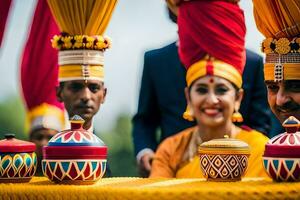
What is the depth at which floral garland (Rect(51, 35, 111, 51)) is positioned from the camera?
4.92 metres

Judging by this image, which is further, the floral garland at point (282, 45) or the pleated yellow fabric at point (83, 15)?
the pleated yellow fabric at point (83, 15)

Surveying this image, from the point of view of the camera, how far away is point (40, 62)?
616cm

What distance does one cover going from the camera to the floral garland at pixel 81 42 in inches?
194

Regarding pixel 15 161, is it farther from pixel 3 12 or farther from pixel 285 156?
pixel 3 12

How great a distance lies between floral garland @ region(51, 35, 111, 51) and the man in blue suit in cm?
93

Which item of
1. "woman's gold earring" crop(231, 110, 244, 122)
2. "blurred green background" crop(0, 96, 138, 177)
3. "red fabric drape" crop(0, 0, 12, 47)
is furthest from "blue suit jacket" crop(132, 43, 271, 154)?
"blurred green background" crop(0, 96, 138, 177)

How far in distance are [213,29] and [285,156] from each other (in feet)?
5.20

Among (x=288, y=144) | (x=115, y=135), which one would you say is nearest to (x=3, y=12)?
(x=288, y=144)

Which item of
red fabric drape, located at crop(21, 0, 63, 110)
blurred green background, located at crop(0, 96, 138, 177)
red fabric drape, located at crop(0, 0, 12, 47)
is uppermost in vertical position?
red fabric drape, located at crop(0, 0, 12, 47)

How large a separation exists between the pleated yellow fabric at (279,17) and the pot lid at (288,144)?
772 mm

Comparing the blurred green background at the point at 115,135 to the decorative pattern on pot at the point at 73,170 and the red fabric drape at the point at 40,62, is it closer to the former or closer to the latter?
the red fabric drape at the point at 40,62

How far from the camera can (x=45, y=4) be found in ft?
19.8

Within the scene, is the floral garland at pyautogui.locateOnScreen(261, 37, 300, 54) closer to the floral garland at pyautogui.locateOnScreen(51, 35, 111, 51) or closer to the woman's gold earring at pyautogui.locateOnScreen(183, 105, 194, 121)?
the floral garland at pyautogui.locateOnScreen(51, 35, 111, 51)

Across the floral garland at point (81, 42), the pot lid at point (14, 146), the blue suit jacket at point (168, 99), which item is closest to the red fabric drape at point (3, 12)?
the blue suit jacket at point (168, 99)
